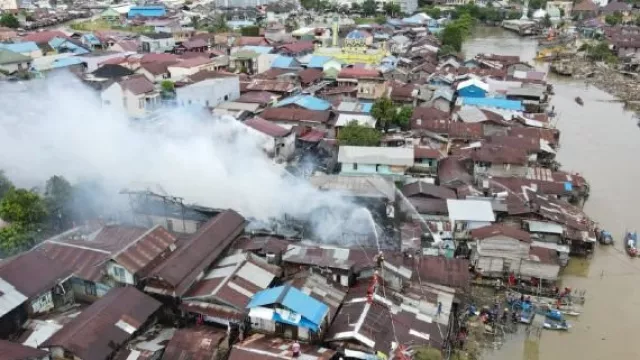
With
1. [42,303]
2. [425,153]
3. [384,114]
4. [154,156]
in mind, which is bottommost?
[42,303]

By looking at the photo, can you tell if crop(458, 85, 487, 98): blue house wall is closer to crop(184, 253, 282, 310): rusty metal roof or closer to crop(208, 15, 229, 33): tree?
crop(184, 253, 282, 310): rusty metal roof

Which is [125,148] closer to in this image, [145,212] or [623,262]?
[145,212]

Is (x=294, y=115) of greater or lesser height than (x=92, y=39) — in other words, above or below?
below

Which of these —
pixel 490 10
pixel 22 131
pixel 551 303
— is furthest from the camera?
pixel 490 10

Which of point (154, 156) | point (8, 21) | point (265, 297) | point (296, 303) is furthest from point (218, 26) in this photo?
point (296, 303)

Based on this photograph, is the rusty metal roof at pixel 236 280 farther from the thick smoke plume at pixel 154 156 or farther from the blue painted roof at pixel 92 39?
the blue painted roof at pixel 92 39

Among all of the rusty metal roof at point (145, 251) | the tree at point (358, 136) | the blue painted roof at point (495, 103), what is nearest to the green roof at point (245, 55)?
the blue painted roof at point (495, 103)

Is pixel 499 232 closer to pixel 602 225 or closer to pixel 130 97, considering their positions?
pixel 602 225

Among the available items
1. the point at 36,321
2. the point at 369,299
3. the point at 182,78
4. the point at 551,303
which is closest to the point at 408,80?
the point at 182,78
